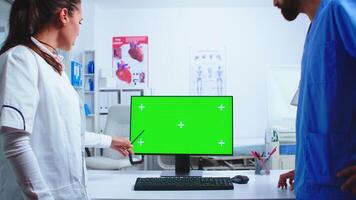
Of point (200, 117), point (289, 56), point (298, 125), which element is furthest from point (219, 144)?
point (289, 56)

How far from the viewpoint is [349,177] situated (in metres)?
0.90

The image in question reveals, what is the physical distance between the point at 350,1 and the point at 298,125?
0.43 metres

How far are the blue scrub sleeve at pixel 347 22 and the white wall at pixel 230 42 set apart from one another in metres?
3.68

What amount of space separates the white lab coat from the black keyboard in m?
0.42

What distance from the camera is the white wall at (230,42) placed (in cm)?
459

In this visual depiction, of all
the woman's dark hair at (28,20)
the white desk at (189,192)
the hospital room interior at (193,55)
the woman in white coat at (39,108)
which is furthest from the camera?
the hospital room interior at (193,55)

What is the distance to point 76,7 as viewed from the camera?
3.58 feet

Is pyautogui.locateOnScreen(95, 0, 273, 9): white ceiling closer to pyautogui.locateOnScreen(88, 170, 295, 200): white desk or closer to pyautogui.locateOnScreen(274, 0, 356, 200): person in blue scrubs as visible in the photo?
pyautogui.locateOnScreen(88, 170, 295, 200): white desk

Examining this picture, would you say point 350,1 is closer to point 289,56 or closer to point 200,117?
point 200,117

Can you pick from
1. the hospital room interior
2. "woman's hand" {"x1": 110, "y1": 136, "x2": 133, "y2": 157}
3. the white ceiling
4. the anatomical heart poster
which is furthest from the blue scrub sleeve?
the anatomical heart poster

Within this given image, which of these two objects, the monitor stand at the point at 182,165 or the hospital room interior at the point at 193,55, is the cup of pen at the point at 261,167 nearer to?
the monitor stand at the point at 182,165

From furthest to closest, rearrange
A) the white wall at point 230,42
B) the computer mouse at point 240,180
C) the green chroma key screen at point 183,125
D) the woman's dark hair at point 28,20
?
1. the white wall at point 230,42
2. the green chroma key screen at point 183,125
3. the computer mouse at point 240,180
4. the woman's dark hair at point 28,20

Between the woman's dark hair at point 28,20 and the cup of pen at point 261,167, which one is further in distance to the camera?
the cup of pen at point 261,167

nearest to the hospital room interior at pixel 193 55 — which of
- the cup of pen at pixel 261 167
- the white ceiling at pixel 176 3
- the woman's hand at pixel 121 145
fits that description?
the white ceiling at pixel 176 3
